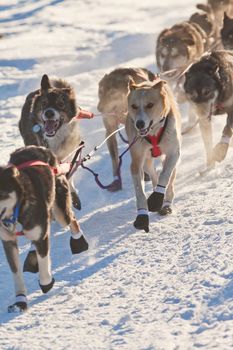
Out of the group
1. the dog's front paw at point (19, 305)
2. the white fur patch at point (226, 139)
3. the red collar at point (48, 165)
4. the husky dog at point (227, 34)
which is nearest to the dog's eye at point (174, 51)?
the husky dog at point (227, 34)

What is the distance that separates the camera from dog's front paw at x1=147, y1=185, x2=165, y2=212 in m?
4.11

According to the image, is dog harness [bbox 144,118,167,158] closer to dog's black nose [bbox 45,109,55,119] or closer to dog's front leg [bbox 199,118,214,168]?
dog's black nose [bbox 45,109,55,119]

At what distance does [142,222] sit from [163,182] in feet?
0.88

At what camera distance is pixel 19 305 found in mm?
3279

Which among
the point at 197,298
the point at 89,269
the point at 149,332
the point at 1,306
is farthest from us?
the point at 89,269

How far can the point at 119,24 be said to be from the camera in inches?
474

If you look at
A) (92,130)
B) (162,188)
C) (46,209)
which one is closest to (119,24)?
(92,130)

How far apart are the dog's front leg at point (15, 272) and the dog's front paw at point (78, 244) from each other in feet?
1.90

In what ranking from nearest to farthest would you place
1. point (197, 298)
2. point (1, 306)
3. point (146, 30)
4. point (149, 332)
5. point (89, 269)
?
point (149, 332) < point (197, 298) < point (1, 306) < point (89, 269) < point (146, 30)

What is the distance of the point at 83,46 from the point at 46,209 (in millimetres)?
7487

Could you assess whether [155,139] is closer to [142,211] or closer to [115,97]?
[142,211]

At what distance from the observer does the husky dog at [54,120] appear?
4391 millimetres

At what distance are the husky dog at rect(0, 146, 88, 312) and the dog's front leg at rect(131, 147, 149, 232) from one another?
645 mm

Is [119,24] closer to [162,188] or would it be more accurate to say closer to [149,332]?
[162,188]
